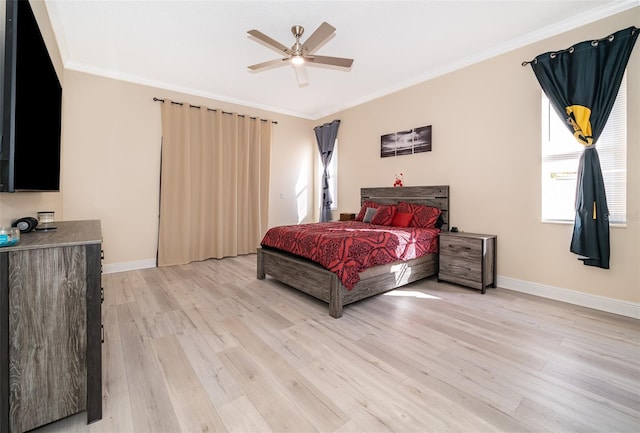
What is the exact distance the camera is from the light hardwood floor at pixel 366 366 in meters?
1.37

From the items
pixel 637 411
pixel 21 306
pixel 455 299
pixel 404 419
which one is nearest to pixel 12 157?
pixel 21 306

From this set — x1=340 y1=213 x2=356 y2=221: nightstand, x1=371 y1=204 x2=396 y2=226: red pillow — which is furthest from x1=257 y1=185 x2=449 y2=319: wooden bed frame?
x1=340 y1=213 x2=356 y2=221: nightstand

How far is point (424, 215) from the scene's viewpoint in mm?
3820

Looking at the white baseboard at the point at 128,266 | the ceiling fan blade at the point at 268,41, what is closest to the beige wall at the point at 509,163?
the ceiling fan blade at the point at 268,41

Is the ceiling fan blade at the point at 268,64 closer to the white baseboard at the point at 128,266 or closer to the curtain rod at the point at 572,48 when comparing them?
the curtain rod at the point at 572,48

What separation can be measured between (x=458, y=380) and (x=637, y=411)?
2.69 feet

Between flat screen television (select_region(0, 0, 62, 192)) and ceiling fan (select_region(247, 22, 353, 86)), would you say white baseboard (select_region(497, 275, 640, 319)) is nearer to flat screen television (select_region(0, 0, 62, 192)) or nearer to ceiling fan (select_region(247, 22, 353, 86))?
ceiling fan (select_region(247, 22, 353, 86))

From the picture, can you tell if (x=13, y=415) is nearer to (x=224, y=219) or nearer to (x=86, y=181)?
(x=86, y=181)

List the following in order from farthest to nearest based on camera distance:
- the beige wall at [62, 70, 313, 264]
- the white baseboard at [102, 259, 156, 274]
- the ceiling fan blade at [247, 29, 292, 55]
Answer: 1. the white baseboard at [102, 259, 156, 274]
2. the beige wall at [62, 70, 313, 264]
3. the ceiling fan blade at [247, 29, 292, 55]

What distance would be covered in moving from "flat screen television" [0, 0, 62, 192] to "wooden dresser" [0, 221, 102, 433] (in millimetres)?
429

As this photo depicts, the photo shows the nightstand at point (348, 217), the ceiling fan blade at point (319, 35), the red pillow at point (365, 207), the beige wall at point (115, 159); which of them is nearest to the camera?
the ceiling fan blade at point (319, 35)

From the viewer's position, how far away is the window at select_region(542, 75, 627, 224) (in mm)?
2562

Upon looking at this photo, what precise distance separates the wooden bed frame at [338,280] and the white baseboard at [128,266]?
6.14 ft

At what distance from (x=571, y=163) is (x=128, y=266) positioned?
564 centimetres
